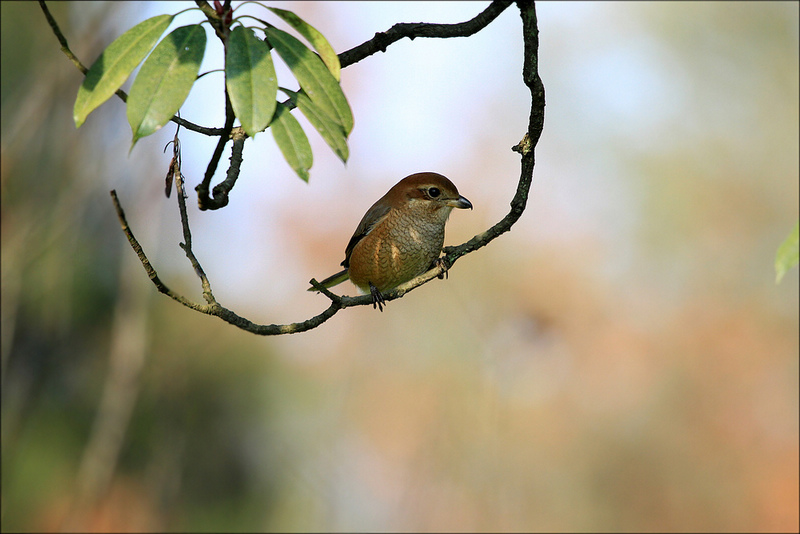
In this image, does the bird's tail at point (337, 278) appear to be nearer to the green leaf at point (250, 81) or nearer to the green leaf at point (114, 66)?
the green leaf at point (114, 66)

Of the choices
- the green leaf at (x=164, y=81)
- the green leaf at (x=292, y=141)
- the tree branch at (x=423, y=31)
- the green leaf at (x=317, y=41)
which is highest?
the tree branch at (x=423, y=31)

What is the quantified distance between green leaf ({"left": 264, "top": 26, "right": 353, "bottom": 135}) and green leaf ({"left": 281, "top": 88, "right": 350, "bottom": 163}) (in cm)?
2

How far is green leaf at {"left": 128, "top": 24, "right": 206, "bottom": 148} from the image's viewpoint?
1.29 m

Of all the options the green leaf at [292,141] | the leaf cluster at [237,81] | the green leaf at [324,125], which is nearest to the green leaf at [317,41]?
the leaf cluster at [237,81]

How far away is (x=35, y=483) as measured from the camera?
25.7 ft

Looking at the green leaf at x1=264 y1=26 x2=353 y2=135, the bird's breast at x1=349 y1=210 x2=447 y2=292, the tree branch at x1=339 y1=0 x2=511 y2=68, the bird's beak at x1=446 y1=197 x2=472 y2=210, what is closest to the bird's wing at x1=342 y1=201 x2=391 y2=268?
the bird's breast at x1=349 y1=210 x2=447 y2=292

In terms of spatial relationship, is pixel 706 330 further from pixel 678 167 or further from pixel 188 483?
pixel 188 483

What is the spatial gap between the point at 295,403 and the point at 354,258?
596 cm

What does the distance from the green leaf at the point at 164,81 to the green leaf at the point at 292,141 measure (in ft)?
0.59

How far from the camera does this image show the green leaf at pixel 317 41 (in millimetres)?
1582

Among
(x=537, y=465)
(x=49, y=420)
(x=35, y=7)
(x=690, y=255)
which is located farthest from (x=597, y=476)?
(x=35, y=7)

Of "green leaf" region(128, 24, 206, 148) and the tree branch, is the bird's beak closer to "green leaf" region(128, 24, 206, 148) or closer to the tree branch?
the tree branch

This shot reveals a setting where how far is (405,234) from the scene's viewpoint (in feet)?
12.4

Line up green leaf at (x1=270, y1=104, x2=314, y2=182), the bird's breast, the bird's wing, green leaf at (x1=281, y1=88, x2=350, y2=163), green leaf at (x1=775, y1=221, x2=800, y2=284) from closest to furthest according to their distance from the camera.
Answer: green leaf at (x1=775, y1=221, x2=800, y2=284) → green leaf at (x1=270, y1=104, x2=314, y2=182) → green leaf at (x1=281, y1=88, x2=350, y2=163) → the bird's breast → the bird's wing
